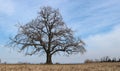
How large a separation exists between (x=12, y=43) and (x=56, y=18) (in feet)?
29.7

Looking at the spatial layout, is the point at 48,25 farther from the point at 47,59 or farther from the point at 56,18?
the point at 47,59

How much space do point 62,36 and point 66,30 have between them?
4.27 feet

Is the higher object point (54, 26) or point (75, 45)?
point (54, 26)

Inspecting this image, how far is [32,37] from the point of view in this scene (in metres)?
52.8

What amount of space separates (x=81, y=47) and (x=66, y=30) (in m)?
4.02

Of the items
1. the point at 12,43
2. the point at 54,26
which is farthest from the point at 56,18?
the point at 12,43

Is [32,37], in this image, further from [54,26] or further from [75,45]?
[75,45]

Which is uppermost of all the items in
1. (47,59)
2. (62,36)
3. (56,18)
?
(56,18)

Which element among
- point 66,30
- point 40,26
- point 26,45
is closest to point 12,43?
point 26,45

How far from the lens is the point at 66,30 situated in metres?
53.2

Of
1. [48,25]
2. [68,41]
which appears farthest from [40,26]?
[68,41]

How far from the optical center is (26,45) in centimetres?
5281

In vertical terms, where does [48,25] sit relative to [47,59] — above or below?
above

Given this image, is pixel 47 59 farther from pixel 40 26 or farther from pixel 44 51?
pixel 40 26
